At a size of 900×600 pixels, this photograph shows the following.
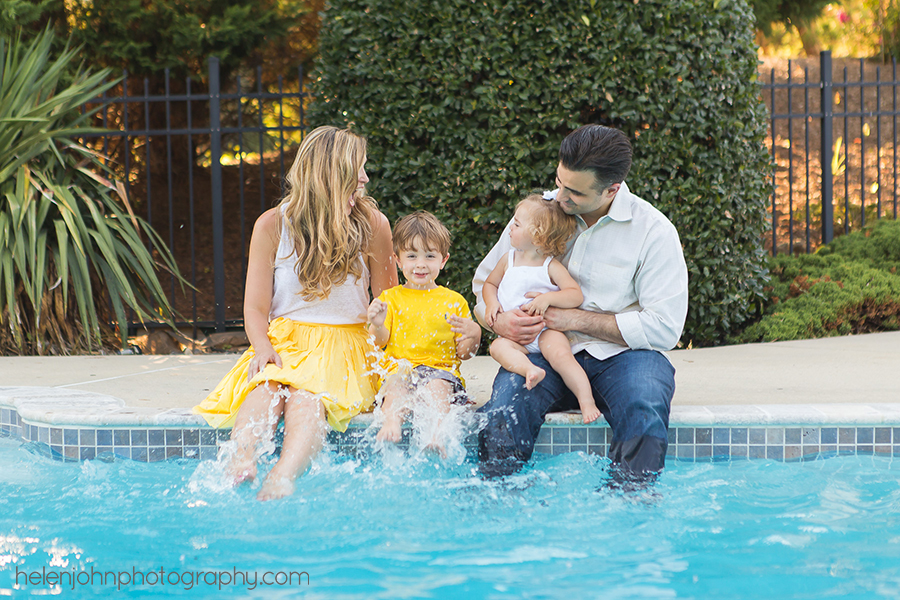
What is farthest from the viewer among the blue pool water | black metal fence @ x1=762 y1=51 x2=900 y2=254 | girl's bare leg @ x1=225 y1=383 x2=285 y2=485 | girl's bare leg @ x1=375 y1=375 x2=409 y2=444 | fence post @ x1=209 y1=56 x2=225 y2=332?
black metal fence @ x1=762 y1=51 x2=900 y2=254

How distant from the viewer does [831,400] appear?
318 centimetres

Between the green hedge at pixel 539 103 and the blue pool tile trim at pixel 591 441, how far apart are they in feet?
6.17

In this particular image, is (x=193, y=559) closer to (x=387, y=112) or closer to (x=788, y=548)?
(x=788, y=548)

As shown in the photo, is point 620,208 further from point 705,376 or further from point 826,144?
point 826,144

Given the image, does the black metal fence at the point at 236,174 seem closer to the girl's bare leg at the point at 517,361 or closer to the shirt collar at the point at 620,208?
the girl's bare leg at the point at 517,361

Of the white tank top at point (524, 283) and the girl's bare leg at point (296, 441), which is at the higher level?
the white tank top at point (524, 283)

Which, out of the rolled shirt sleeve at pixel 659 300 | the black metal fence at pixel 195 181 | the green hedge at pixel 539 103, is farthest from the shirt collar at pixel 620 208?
the black metal fence at pixel 195 181

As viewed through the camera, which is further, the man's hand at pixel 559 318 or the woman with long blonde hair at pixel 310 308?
the man's hand at pixel 559 318

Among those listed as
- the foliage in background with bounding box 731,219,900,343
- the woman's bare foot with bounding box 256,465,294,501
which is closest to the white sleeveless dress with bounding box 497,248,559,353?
the woman's bare foot with bounding box 256,465,294,501

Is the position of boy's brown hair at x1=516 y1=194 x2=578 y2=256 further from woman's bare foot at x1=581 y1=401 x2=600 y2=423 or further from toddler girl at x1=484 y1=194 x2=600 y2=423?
woman's bare foot at x1=581 y1=401 x2=600 y2=423

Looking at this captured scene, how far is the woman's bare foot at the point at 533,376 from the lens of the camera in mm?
2793

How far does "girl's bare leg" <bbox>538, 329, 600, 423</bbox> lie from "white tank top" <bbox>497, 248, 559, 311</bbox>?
0.51 feet

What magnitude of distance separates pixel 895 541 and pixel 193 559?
2086mm

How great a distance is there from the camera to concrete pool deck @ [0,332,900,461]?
290cm
